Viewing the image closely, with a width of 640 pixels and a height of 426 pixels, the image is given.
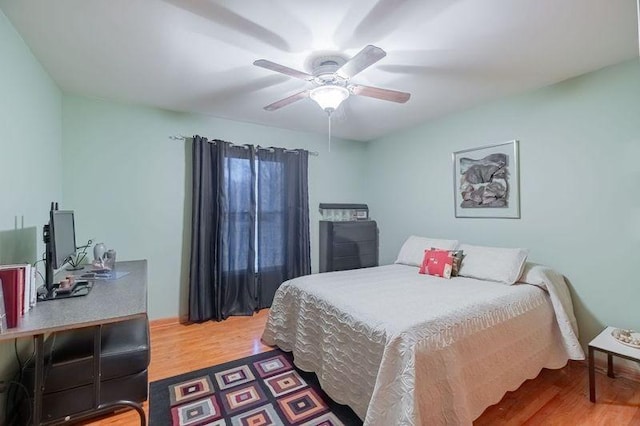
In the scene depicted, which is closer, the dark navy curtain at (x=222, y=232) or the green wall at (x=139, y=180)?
the green wall at (x=139, y=180)

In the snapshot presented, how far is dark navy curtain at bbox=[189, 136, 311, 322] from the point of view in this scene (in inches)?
127

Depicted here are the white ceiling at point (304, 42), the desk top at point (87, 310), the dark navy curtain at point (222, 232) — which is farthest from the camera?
the dark navy curtain at point (222, 232)

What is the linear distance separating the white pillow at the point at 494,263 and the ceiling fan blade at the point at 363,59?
2.02 meters

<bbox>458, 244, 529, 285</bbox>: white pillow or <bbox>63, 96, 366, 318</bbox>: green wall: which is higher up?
A: <bbox>63, 96, 366, 318</bbox>: green wall

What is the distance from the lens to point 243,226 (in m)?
3.52

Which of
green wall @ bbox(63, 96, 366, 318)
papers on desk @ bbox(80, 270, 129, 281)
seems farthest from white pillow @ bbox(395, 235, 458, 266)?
papers on desk @ bbox(80, 270, 129, 281)

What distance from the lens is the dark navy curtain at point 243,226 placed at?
127 inches

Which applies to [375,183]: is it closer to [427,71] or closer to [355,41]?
[427,71]

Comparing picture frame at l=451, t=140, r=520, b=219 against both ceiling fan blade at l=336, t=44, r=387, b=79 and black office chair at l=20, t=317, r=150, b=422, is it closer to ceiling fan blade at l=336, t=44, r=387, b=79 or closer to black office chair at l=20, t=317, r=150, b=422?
ceiling fan blade at l=336, t=44, r=387, b=79

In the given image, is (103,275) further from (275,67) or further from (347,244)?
(347,244)

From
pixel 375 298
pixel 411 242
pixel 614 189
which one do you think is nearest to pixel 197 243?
pixel 375 298

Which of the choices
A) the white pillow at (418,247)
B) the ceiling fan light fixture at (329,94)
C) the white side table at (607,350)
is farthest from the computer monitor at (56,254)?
the white side table at (607,350)

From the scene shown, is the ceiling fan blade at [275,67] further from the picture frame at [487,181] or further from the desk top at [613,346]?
the desk top at [613,346]

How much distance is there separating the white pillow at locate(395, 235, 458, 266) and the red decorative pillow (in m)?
0.21
